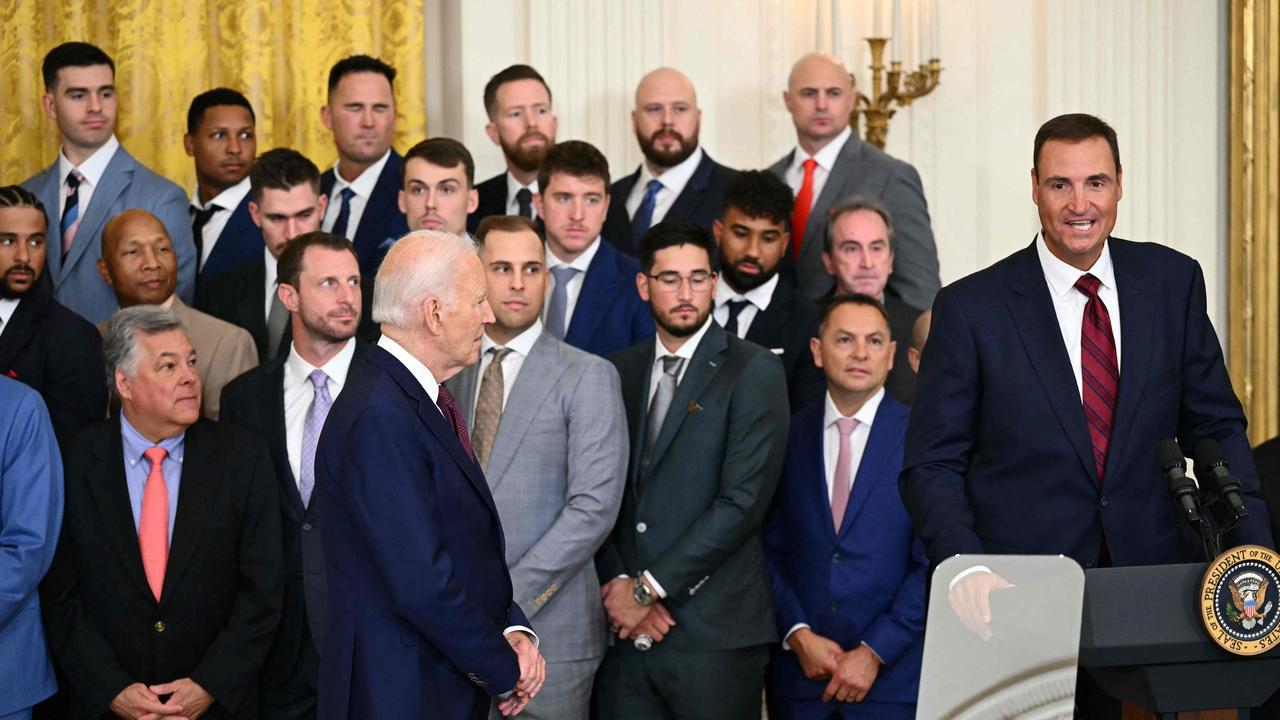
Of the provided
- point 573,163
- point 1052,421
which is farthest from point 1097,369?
point 573,163

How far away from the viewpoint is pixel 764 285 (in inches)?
205

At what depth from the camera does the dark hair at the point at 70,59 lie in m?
5.59

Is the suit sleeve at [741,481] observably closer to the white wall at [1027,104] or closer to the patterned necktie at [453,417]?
the patterned necktie at [453,417]

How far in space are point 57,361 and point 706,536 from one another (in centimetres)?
199

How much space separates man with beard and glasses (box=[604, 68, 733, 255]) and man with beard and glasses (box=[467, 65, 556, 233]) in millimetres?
334

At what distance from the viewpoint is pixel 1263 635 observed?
2.26 metres

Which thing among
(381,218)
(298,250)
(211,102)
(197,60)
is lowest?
(298,250)

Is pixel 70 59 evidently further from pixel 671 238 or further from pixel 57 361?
pixel 671 238

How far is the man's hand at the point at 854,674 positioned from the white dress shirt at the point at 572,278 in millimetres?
1428

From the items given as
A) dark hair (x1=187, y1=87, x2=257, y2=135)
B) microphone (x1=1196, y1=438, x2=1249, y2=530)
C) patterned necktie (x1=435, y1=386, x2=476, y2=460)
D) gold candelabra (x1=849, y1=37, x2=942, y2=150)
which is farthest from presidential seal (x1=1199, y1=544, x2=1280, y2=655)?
gold candelabra (x1=849, y1=37, x2=942, y2=150)

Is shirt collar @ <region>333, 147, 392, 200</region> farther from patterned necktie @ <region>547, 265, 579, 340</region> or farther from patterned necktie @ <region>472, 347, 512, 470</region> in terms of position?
patterned necktie @ <region>472, 347, 512, 470</region>

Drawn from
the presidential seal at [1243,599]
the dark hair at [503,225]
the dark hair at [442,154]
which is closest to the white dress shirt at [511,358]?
the dark hair at [503,225]

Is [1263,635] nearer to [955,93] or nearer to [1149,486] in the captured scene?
[1149,486]

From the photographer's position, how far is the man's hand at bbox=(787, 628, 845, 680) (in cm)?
442
